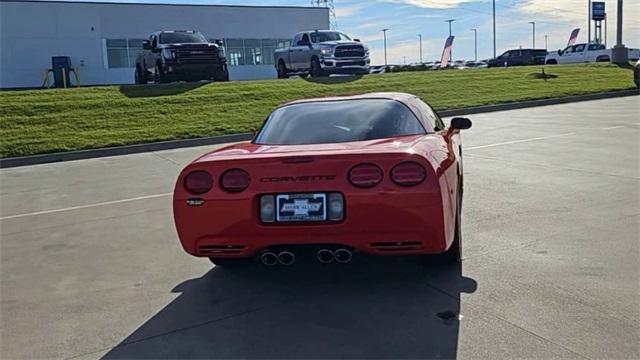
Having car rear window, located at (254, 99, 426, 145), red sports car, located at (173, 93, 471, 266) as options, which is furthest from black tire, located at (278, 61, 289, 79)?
red sports car, located at (173, 93, 471, 266)

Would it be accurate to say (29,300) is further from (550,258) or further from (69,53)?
(69,53)

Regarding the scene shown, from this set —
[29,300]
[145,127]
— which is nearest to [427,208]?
[29,300]

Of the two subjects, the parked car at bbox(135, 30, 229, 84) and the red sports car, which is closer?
the red sports car

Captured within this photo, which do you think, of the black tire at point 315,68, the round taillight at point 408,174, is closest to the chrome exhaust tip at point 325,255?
the round taillight at point 408,174

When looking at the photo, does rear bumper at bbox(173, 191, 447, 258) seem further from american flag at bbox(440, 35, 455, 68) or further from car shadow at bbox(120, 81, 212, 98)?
american flag at bbox(440, 35, 455, 68)

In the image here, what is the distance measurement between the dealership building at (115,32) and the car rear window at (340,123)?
132 feet

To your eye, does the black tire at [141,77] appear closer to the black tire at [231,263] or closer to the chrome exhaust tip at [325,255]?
the black tire at [231,263]

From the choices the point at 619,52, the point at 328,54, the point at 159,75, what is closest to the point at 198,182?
the point at 159,75

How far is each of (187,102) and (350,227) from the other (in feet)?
52.4

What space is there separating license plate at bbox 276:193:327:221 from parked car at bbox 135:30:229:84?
18345 mm

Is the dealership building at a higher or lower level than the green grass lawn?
higher

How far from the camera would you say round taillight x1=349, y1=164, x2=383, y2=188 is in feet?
12.7

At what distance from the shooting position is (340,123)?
4824 mm

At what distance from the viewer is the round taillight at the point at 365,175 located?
386cm
